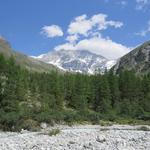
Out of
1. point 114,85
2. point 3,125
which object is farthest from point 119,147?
point 114,85

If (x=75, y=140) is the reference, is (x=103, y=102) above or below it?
above

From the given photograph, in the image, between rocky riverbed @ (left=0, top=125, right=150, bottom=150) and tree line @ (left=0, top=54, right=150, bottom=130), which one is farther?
tree line @ (left=0, top=54, right=150, bottom=130)

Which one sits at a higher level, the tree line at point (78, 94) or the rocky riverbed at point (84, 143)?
the tree line at point (78, 94)

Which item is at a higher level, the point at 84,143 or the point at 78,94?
the point at 78,94

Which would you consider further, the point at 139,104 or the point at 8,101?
the point at 139,104

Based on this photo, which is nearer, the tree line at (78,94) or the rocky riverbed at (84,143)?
the rocky riverbed at (84,143)

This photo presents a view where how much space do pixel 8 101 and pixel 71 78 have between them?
144 ft

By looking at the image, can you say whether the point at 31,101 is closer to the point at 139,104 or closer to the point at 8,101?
the point at 8,101

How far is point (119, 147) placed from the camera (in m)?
23.0

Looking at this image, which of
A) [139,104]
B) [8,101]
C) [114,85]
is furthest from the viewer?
[114,85]

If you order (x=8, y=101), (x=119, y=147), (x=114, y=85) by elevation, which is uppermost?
(x=114, y=85)

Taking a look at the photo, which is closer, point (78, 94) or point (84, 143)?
point (84, 143)

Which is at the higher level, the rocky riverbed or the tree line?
the tree line

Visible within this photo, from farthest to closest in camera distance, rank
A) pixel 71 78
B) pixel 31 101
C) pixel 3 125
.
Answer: pixel 71 78 → pixel 31 101 → pixel 3 125
